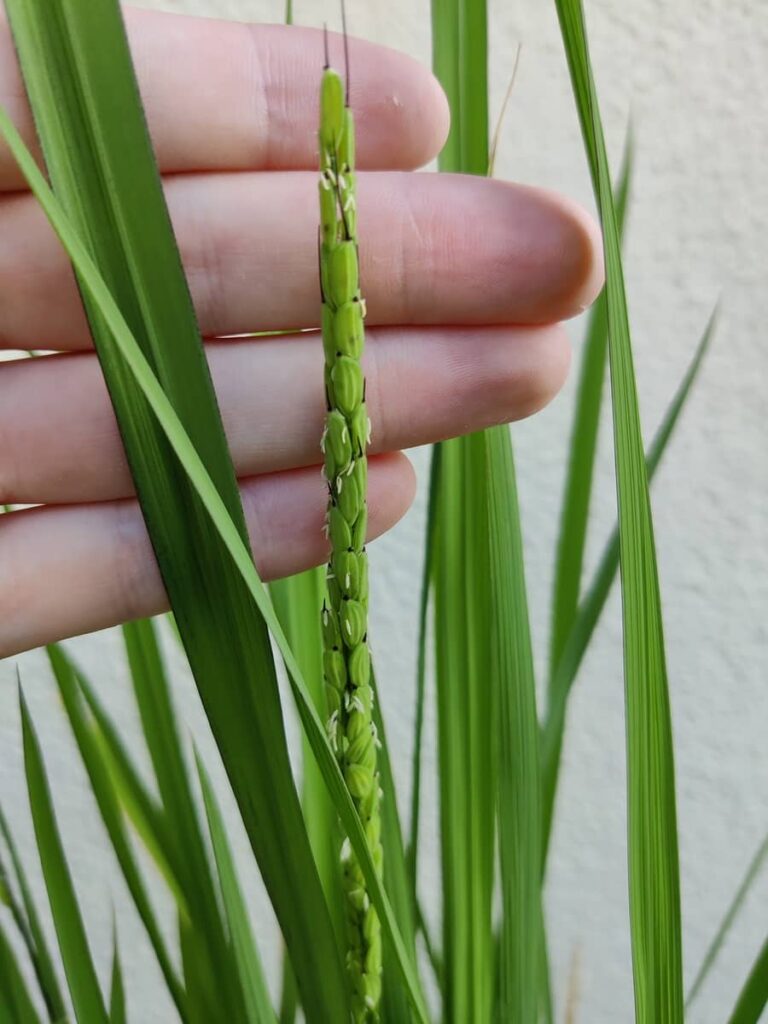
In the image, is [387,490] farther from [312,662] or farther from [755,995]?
[755,995]

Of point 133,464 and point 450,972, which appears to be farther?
point 450,972

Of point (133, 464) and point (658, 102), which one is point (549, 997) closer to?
point (133, 464)

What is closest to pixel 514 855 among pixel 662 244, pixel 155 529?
pixel 155 529

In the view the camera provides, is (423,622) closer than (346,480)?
No

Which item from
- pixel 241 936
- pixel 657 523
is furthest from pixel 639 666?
pixel 657 523

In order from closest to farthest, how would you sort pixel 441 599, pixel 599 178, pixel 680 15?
pixel 599 178 → pixel 441 599 → pixel 680 15

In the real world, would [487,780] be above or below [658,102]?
below
